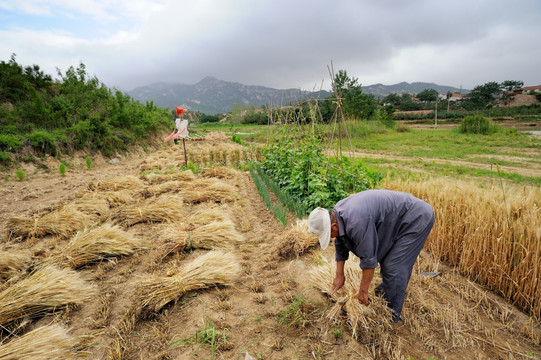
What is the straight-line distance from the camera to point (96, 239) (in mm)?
3082

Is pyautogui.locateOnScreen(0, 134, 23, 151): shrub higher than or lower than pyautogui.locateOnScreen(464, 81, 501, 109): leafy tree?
lower

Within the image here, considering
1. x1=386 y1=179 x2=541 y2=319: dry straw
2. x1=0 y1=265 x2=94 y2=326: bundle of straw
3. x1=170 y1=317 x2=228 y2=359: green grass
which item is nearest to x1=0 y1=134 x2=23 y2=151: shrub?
x1=0 y1=265 x2=94 y2=326: bundle of straw

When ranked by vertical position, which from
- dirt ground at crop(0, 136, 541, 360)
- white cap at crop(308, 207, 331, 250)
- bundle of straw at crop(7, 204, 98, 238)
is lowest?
dirt ground at crop(0, 136, 541, 360)

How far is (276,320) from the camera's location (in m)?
2.19

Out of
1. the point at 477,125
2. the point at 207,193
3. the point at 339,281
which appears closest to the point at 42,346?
the point at 339,281

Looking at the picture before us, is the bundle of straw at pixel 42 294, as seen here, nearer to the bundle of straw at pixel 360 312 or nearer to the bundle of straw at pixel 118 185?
the bundle of straw at pixel 360 312

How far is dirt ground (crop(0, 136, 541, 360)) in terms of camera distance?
1.92 meters

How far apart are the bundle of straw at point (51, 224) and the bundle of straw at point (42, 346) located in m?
2.10

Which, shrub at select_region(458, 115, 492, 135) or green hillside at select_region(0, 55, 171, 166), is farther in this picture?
shrub at select_region(458, 115, 492, 135)

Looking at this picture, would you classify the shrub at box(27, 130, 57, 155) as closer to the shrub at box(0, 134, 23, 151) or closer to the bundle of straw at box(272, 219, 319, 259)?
the shrub at box(0, 134, 23, 151)

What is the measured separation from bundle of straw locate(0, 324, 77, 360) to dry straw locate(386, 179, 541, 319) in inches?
151

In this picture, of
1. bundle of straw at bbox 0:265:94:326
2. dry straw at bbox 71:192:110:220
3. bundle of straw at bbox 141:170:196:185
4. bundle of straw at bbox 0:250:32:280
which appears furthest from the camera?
bundle of straw at bbox 141:170:196:185

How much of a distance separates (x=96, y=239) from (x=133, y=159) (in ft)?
29.3

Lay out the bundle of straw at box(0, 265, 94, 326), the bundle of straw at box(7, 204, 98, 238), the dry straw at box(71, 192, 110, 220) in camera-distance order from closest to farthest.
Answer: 1. the bundle of straw at box(0, 265, 94, 326)
2. the bundle of straw at box(7, 204, 98, 238)
3. the dry straw at box(71, 192, 110, 220)
